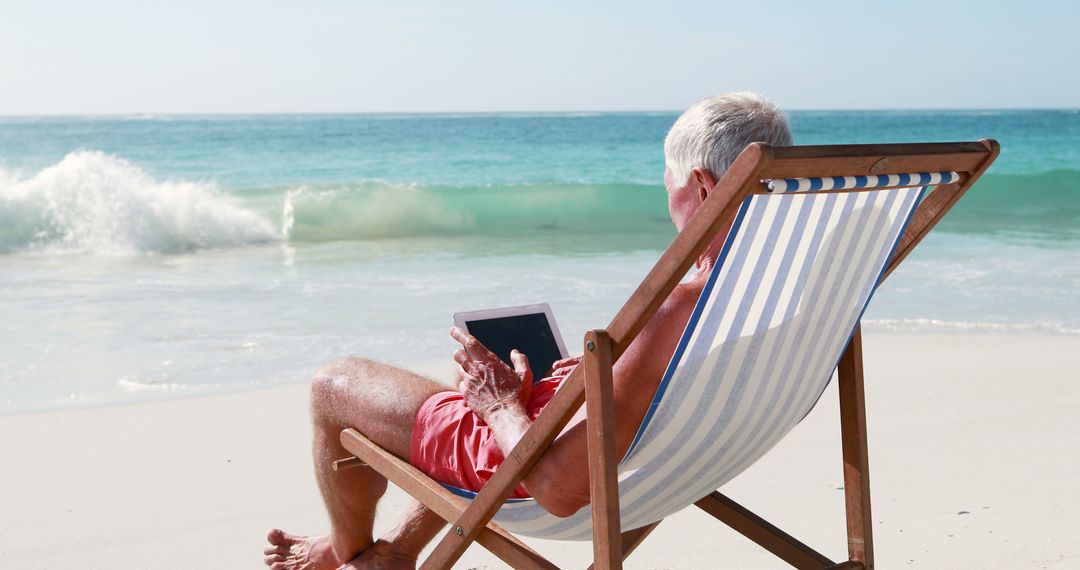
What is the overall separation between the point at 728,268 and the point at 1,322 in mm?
6738

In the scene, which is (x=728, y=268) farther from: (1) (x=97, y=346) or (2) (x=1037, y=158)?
(2) (x=1037, y=158)

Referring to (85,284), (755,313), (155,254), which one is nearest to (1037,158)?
(155,254)

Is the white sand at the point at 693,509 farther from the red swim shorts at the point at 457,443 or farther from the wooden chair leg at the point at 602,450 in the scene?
the wooden chair leg at the point at 602,450

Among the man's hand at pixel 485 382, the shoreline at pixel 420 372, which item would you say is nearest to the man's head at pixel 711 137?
the man's hand at pixel 485 382

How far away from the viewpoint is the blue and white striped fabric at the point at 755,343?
1.78 m

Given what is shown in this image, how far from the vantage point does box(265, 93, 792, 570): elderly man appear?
1894mm

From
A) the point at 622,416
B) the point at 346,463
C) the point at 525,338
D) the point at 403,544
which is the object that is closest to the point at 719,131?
the point at 622,416

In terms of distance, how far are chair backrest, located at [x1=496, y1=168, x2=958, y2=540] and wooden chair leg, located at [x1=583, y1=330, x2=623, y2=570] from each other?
13 cm

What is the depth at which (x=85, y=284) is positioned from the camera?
9484mm

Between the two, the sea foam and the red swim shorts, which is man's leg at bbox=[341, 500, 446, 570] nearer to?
the red swim shorts

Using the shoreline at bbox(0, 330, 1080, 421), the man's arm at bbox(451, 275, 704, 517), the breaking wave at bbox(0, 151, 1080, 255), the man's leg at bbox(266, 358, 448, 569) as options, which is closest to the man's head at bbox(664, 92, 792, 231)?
the man's arm at bbox(451, 275, 704, 517)

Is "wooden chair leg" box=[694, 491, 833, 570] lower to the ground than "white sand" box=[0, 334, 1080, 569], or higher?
higher

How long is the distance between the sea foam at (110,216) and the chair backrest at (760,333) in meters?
11.4

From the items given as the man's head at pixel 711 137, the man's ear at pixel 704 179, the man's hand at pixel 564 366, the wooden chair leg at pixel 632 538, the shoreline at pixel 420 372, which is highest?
the man's head at pixel 711 137
